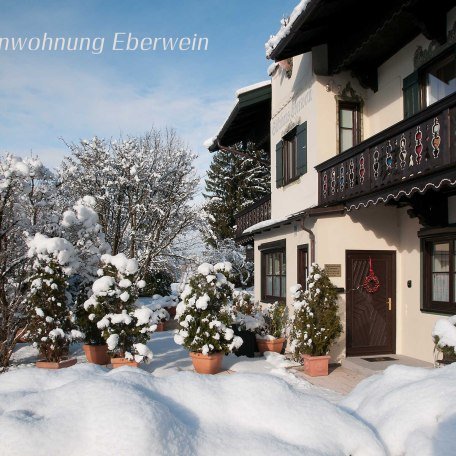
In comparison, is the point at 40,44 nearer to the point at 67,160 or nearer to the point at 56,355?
the point at 56,355

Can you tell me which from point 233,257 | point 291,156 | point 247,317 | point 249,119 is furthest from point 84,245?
point 233,257

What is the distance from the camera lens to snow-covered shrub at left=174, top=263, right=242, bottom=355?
8.62 m

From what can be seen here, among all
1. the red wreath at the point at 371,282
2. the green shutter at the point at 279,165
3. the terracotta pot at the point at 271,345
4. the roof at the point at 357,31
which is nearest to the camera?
the roof at the point at 357,31

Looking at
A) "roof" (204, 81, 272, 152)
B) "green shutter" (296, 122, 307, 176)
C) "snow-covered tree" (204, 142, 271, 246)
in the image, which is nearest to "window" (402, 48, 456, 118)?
"green shutter" (296, 122, 307, 176)

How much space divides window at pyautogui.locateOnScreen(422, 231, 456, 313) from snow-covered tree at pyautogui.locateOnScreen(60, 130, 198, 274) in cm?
1325

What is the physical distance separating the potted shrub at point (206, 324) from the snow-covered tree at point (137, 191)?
11365 mm

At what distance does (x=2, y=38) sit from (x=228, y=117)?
7149mm

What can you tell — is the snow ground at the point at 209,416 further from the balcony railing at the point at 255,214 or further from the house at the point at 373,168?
the balcony railing at the point at 255,214

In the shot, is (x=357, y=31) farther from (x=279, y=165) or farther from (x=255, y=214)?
(x=255, y=214)

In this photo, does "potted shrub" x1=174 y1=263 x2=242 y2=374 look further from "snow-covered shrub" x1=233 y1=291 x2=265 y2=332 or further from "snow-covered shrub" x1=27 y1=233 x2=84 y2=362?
"snow-covered shrub" x1=27 y1=233 x2=84 y2=362

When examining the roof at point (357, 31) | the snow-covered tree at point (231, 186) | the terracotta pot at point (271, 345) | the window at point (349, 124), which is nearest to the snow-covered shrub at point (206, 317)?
the terracotta pot at point (271, 345)

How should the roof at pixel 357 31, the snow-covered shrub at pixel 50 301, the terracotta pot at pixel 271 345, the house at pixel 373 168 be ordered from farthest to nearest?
the terracotta pot at pixel 271 345, the snow-covered shrub at pixel 50 301, the roof at pixel 357 31, the house at pixel 373 168

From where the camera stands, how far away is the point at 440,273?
8.56 meters

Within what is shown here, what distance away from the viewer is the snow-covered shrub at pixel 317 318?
8.73 m
